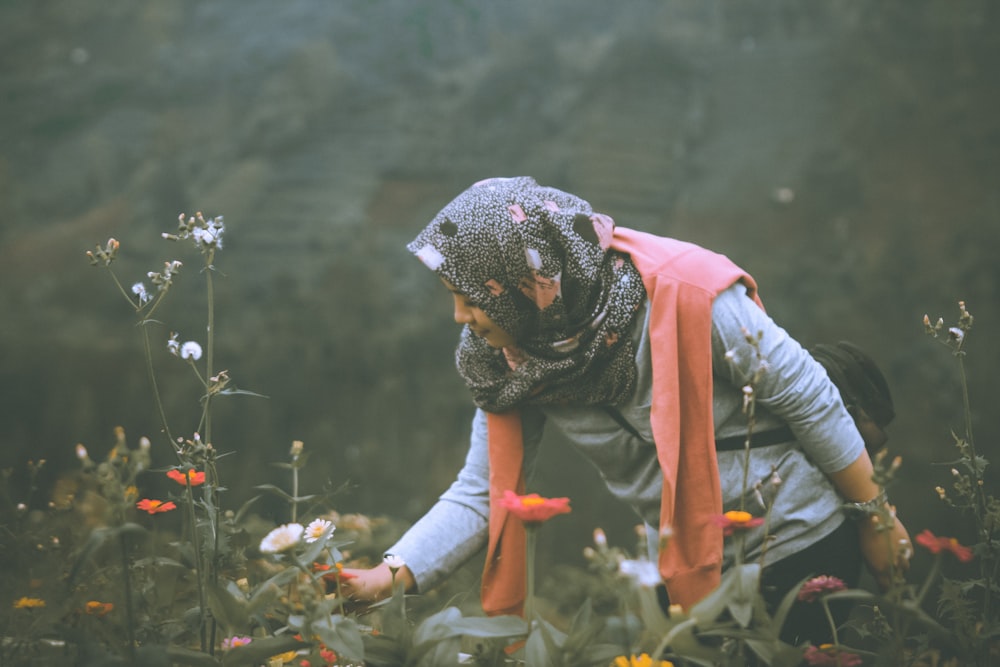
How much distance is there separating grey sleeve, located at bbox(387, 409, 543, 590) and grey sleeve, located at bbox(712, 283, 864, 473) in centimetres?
44

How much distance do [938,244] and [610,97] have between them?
4.65 feet

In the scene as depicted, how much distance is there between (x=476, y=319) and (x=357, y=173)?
2542mm

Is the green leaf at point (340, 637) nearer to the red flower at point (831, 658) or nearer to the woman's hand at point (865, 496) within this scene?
the red flower at point (831, 658)

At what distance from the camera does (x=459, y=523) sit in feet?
5.11

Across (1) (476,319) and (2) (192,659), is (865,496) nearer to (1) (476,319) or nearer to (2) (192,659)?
(1) (476,319)

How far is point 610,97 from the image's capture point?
3.67m

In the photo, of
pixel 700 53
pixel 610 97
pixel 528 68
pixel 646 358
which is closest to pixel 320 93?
pixel 528 68

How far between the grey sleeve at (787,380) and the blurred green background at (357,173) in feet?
7.26

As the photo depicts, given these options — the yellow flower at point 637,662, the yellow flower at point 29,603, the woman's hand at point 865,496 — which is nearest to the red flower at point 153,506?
the yellow flower at point 29,603

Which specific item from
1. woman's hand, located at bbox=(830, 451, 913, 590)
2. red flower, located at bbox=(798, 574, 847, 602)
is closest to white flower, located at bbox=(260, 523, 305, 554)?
red flower, located at bbox=(798, 574, 847, 602)

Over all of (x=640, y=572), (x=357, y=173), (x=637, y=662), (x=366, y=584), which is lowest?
(x=366, y=584)

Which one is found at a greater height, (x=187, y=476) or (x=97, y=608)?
(x=187, y=476)

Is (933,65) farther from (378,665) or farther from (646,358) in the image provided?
(378,665)

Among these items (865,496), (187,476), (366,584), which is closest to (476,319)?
(366,584)
